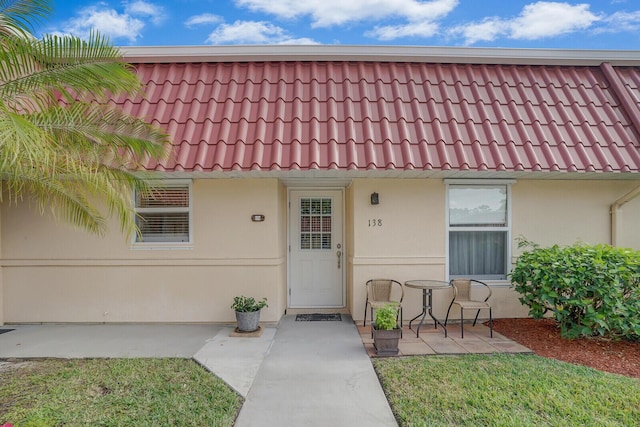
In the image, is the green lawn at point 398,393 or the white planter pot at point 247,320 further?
the white planter pot at point 247,320

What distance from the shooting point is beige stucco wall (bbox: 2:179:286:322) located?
6.08 m

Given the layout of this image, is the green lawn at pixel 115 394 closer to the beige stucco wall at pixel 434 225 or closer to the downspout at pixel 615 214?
the beige stucco wall at pixel 434 225

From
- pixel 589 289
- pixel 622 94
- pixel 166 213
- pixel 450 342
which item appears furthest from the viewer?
pixel 622 94

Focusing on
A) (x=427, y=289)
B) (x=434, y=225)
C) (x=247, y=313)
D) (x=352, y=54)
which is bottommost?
(x=247, y=313)

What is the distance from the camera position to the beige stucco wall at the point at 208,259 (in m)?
6.08

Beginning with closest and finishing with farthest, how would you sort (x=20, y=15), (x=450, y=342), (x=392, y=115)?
1. (x=20, y=15)
2. (x=450, y=342)
3. (x=392, y=115)

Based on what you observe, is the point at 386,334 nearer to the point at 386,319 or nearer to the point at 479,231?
the point at 386,319

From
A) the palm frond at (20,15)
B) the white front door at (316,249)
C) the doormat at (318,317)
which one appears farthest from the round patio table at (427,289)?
the palm frond at (20,15)

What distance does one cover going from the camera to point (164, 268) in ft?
20.0

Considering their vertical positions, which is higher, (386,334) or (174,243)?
(174,243)

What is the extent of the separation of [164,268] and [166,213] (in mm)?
968

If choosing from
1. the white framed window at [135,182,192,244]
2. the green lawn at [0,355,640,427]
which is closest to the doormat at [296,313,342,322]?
the green lawn at [0,355,640,427]

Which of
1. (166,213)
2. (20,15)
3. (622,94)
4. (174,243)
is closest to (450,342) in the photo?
(174,243)

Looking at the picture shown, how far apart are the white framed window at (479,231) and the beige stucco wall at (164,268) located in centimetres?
318
